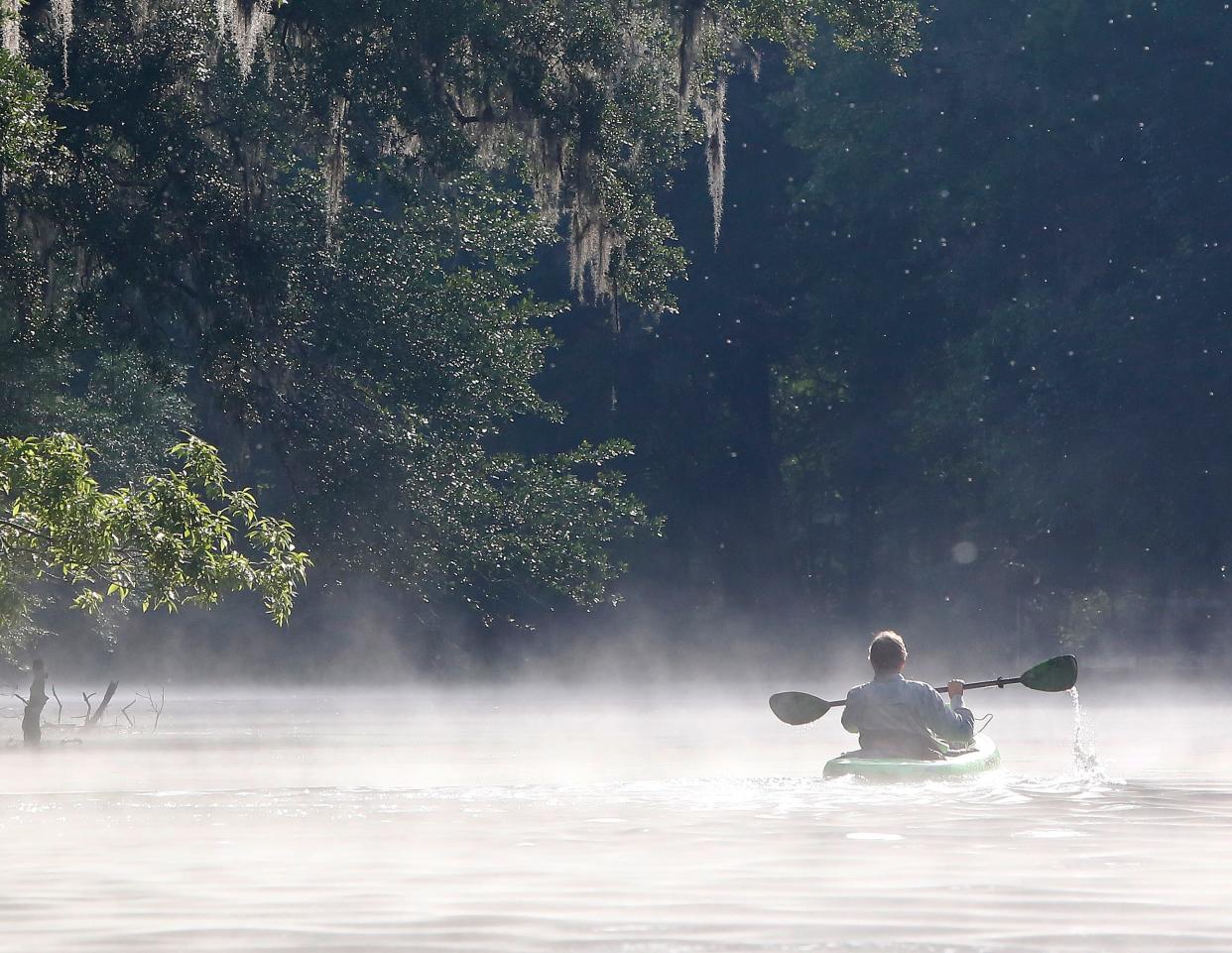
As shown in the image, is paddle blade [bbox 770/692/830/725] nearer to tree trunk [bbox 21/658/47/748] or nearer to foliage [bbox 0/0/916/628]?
foliage [bbox 0/0/916/628]

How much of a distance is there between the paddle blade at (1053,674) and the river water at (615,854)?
0.75m

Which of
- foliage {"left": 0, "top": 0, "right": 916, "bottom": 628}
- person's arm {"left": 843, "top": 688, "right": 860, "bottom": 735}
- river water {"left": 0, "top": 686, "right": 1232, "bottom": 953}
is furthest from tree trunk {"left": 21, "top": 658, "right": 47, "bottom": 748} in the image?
person's arm {"left": 843, "top": 688, "right": 860, "bottom": 735}

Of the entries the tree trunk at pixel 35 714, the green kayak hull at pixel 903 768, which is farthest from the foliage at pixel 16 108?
the tree trunk at pixel 35 714

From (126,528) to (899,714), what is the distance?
662cm

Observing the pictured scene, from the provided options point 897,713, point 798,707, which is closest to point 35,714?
point 798,707

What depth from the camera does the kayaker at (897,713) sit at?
16.3 metres

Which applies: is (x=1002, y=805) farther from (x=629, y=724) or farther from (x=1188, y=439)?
(x=1188, y=439)

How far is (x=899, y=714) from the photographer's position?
1633 centimetres

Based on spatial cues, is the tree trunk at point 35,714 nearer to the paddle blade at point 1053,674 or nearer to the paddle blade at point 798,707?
the paddle blade at point 798,707

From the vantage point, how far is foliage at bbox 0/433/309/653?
1230 cm

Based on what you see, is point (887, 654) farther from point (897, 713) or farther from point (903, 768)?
point (903, 768)

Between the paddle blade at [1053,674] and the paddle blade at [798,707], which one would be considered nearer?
the paddle blade at [798,707]

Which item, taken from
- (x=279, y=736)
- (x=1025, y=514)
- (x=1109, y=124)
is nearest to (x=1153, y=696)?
(x=1025, y=514)

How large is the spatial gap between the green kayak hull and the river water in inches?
4.4
